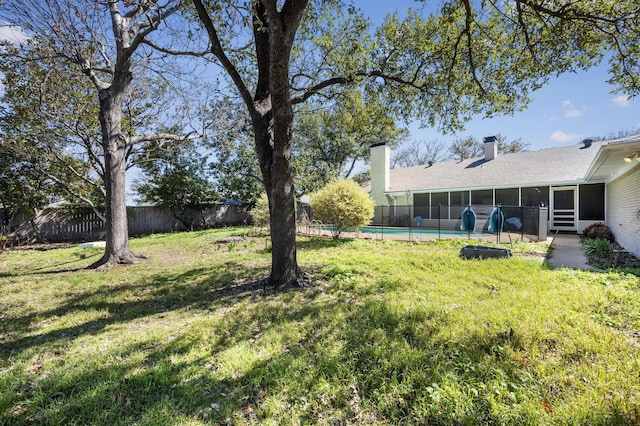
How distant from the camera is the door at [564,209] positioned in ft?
41.9

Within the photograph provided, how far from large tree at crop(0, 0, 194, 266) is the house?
9.93 m

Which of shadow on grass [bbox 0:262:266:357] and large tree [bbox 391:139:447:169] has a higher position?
large tree [bbox 391:139:447:169]

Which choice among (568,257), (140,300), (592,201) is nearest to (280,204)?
(140,300)

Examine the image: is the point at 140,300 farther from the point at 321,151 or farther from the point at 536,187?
the point at 321,151

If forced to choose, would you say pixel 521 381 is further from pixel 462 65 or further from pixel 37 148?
pixel 37 148

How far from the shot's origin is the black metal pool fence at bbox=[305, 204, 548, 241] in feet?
33.3

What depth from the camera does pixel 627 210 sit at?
26.2ft

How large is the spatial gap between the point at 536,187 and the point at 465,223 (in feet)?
15.2

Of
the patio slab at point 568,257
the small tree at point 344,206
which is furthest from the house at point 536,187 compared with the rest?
the small tree at point 344,206

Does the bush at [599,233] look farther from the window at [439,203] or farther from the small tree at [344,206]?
the small tree at [344,206]

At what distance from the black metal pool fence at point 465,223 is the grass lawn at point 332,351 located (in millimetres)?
5636

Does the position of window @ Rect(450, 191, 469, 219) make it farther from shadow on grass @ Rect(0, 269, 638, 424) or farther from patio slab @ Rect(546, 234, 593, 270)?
shadow on grass @ Rect(0, 269, 638, 424)

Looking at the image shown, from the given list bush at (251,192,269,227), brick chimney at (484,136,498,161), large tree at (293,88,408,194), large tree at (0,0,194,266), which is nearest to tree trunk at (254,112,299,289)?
large tree at (0,0,194,266)

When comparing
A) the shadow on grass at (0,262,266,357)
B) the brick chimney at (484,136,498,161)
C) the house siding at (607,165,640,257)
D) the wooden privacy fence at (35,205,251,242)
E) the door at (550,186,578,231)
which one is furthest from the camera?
the brick chimney at (484,136,498,161)
